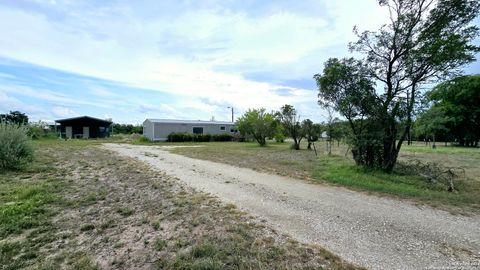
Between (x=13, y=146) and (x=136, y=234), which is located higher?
(x=13, y=146)

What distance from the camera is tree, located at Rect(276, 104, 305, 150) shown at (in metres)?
20.3

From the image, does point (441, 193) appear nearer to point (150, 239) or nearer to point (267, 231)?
point (267, 231)

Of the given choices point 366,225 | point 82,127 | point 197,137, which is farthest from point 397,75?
point 82,127

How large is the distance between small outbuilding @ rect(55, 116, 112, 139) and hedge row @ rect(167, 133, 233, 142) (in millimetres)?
12136

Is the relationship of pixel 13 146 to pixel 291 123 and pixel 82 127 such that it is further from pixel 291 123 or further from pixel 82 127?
pixel 82 127

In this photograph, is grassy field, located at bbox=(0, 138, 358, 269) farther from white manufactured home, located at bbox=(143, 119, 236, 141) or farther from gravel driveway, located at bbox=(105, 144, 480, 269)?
white manufactured home, located at bbox=(143, 119, 236, 141)

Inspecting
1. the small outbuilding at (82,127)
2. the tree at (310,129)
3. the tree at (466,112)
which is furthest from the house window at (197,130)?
the tree at (466,112)

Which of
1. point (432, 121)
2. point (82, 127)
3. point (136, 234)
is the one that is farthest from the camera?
point (82, 127)

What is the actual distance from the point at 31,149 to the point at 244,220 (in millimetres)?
9463

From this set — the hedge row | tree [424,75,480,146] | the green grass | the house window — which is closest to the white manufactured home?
the house window

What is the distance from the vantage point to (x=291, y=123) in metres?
20.7

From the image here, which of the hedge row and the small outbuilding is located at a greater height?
the small outbuilding

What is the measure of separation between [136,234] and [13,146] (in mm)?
7975

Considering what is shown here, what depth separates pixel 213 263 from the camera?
2547 millimetres
